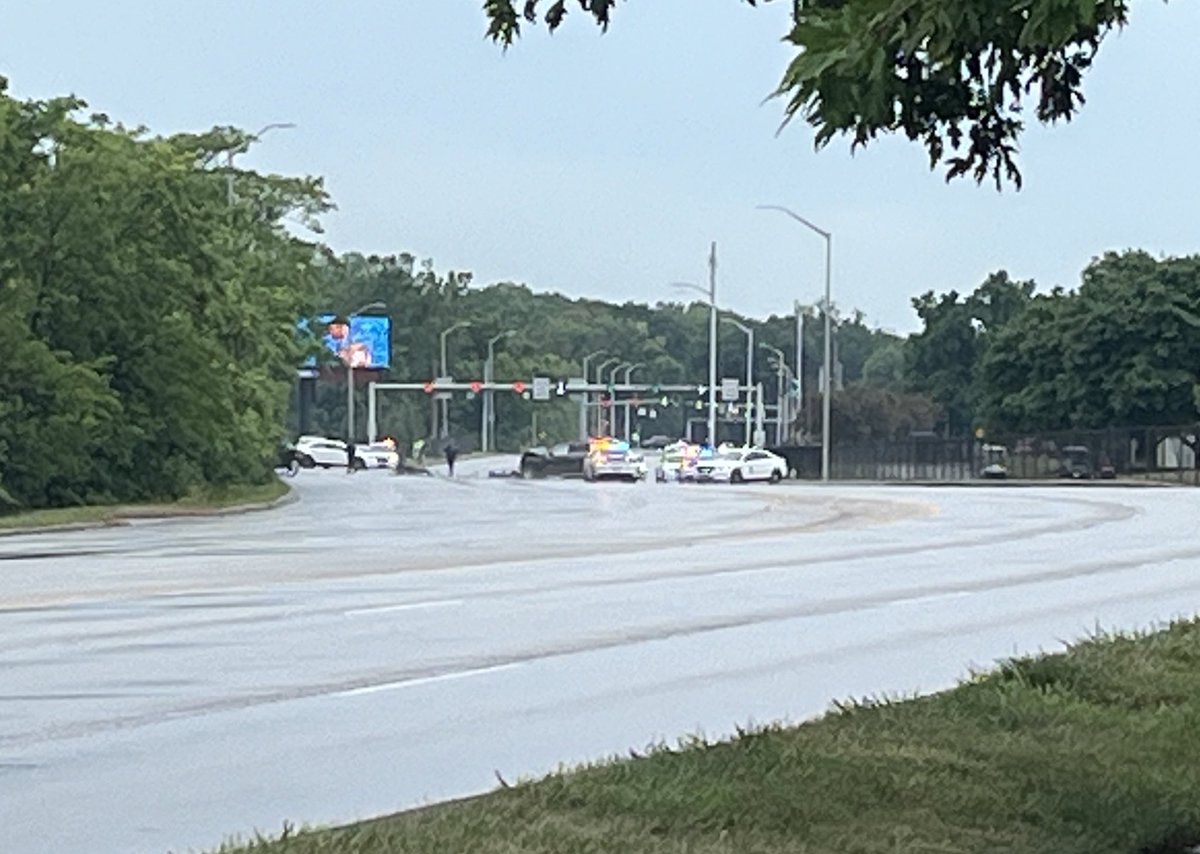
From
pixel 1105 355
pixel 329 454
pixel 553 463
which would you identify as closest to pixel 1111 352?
pixel 1105 355

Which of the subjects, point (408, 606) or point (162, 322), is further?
point (162, 322)

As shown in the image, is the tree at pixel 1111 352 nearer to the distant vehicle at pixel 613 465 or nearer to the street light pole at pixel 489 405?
the distant vehicle at pixel 613 465

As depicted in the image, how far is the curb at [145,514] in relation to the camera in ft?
133

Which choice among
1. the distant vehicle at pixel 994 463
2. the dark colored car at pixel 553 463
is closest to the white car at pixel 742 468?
the dark colored car at pixel 553 463

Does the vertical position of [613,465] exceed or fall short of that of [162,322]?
it falls short

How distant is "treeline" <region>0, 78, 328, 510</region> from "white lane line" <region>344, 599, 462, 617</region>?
2376 centimetres

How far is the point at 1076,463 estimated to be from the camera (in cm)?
8619

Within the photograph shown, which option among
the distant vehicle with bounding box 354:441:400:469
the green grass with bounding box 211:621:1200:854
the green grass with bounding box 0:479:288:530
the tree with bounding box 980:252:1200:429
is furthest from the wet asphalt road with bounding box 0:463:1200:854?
the distant vehicle with bounding box 354:441:400:469

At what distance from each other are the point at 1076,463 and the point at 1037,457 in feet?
9.53

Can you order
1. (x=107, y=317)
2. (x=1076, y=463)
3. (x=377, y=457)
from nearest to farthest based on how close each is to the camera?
(x=107, y=317) → (x=1076, y=463) → (x=377, y=457)

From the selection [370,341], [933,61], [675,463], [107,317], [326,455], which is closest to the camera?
[933,61]

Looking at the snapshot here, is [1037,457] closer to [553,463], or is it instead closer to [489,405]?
[553,463]

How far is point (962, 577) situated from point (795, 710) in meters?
13.5

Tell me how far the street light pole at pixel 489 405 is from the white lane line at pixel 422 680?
430 ft
